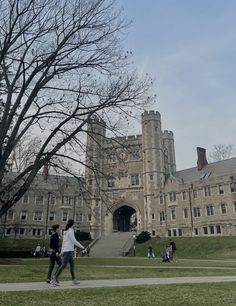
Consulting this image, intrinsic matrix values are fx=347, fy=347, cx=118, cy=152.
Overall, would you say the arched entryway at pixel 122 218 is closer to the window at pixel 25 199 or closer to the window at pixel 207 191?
the window at pixel 25 199

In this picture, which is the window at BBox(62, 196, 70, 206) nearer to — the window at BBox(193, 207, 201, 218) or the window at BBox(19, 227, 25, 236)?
the window at BBox(19, 227, 25, 236)

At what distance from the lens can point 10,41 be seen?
17156 mm

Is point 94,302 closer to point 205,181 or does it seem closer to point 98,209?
point 205,181

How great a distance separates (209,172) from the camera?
5297cm

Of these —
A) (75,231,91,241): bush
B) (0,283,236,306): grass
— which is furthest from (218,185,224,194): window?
(0,283,236,306): grass

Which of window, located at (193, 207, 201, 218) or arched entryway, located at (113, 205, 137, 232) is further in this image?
arched entryway, located at (113, 205, 137, 232)

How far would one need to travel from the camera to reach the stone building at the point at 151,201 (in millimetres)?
48381

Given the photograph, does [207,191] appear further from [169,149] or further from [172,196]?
[169,149]

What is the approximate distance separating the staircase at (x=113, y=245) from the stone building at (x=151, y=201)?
425 centimetres

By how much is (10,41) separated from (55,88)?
3.17m

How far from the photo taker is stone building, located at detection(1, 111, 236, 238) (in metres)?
48.4

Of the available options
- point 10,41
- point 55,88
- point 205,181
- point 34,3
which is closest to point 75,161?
point 55,88

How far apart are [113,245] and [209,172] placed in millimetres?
18196

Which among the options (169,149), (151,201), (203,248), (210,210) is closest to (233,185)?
(210,210)
